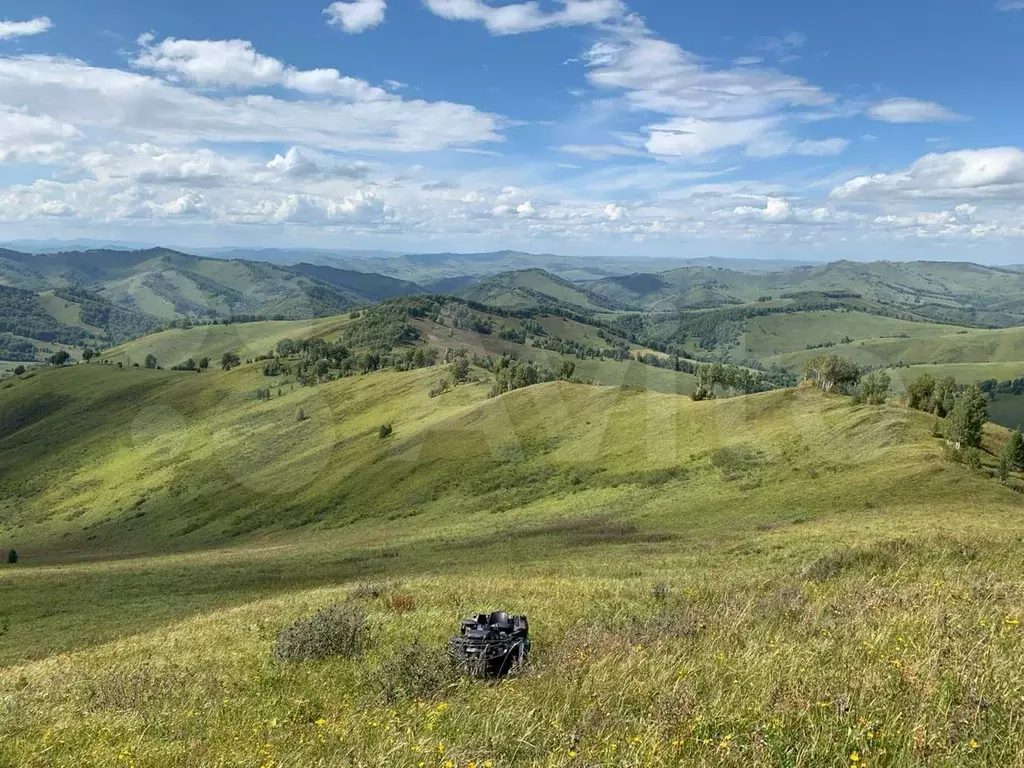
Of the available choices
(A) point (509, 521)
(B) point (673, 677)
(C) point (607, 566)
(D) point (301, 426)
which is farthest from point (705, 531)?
(D) point (301, 426)

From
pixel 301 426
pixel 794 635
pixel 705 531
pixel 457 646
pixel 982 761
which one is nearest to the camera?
pixel 982 761

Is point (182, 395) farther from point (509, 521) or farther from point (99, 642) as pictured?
point (99, 642)

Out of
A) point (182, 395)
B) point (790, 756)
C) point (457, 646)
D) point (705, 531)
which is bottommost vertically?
point (182, 395)

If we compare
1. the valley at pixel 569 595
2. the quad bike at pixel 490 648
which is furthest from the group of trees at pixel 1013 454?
the quad bike at pixel 490 648

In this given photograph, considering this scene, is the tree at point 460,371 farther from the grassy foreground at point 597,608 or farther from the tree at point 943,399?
the tree at point 943,399

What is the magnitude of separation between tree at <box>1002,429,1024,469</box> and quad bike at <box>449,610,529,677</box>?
56.2 metres

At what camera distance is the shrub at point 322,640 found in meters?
13.1

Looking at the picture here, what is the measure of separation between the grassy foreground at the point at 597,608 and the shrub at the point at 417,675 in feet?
0.25

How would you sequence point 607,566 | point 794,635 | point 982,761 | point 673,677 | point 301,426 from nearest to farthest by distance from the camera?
1. point 982,761
2. point 673,677
3. point 794,635
4. point 607,566
5. point 301,426

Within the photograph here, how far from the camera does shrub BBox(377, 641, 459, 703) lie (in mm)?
9234

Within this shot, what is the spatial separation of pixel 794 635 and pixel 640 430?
73101 mm

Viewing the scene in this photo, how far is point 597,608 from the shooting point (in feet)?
53.1

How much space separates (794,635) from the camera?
970 centimetres

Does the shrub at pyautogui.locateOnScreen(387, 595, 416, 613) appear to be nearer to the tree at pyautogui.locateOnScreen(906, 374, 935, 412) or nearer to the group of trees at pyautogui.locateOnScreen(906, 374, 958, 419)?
the group of trees at pyautogui.locateOnScreen(906, 374, 958, 419)
